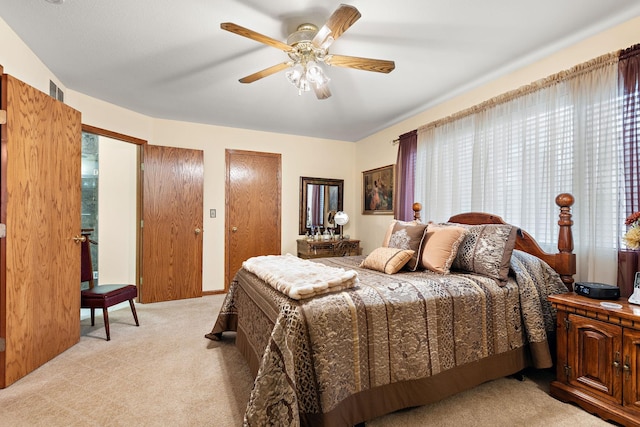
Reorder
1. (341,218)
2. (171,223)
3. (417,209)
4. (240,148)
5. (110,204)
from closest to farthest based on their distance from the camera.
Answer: (417,209)
(171,223)
(110,204)
(240,148)
(341,218)

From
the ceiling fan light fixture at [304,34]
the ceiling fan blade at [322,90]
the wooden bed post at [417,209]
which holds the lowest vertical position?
the wooden bed post at [417,209]

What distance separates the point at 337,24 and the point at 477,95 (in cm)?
202

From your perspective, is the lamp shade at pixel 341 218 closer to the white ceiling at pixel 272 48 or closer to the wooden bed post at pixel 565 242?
the white ceiling at pixel 272 48

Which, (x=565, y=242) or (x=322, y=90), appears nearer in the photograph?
(x=565, y=242)

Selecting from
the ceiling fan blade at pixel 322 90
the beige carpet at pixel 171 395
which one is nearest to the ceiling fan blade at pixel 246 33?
the ceiling fan blade at pixel 322 90

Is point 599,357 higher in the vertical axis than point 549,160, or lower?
lower

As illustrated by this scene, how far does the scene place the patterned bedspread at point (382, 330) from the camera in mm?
1378

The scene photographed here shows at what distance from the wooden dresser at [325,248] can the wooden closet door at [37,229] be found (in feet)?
8.90

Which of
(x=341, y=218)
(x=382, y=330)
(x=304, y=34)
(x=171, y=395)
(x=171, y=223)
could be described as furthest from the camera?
(x=341, y=218)

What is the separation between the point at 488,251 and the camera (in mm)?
2158

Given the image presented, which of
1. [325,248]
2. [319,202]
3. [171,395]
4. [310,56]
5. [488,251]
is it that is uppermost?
[310,56]

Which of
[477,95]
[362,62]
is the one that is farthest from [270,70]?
[477,95]

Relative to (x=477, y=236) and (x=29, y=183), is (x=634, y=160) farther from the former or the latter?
(x=29, y=183)

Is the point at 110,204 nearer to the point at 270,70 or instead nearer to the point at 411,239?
the point at 270,70
